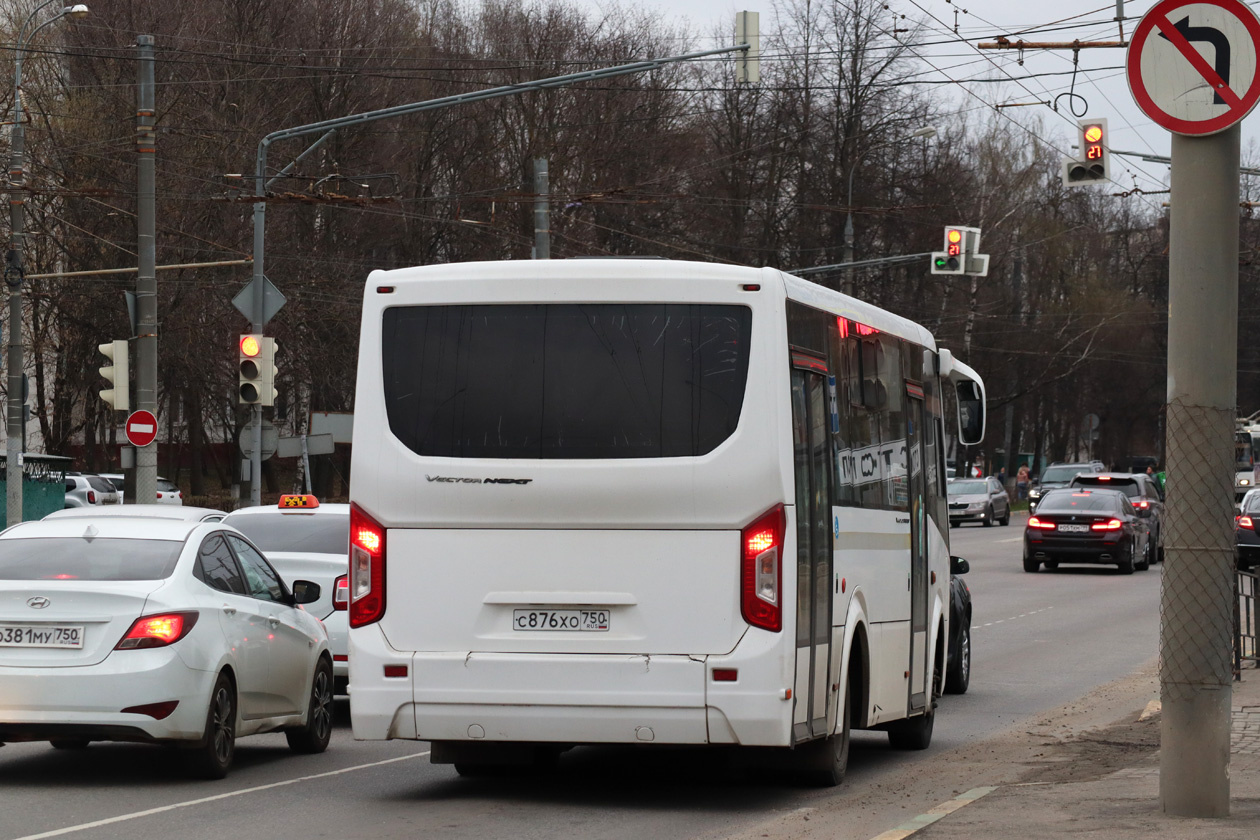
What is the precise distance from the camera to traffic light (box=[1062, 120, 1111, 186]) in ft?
85.6

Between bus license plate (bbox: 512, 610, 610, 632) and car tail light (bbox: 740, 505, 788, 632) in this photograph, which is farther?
bus license plate (bbox: 512, 610, 610, 632)

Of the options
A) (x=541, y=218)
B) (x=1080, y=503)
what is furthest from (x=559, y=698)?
(x=1080, y=503)

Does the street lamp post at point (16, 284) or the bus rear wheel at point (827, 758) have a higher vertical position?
the street lamp post at point (16, 284)

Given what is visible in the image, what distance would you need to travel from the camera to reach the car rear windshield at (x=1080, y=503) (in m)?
35.8

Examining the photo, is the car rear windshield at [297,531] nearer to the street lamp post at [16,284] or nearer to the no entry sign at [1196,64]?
the no entry sign at [1196,64]

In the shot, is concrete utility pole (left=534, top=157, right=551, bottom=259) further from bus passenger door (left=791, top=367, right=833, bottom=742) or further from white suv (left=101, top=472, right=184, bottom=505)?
bus passenger door (left=791, top=367, right=833, bottom=742)

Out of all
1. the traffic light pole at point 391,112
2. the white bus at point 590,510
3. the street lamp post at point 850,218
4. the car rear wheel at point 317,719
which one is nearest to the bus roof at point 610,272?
the white bus at point 590,510

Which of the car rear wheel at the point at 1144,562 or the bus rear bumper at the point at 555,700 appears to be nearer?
the bus rear bumper at the point at 555,700

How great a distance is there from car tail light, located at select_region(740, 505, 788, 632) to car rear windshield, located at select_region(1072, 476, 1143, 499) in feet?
100

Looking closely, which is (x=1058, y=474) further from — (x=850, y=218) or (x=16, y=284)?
(x=16, y=284)

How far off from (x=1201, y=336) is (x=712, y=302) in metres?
2.36

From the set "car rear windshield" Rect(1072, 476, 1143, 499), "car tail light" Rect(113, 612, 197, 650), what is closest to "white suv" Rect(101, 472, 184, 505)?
"car rear windshield" Rect(1072, 476, 1143, 499)

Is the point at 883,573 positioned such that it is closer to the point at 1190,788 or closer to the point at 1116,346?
the point at 1190,788

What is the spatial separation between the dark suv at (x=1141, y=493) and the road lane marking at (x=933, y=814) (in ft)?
94.1
